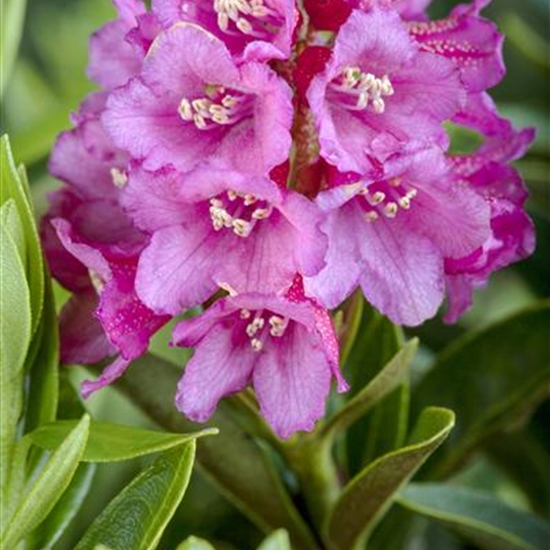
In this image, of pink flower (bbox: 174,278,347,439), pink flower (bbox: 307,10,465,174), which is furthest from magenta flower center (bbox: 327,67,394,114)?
pink flower (bbox: 174,278,347,439)

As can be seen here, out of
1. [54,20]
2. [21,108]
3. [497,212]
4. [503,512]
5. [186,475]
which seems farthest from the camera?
[54,20]

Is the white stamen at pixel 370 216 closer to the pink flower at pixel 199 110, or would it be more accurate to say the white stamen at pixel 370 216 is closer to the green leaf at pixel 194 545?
the pink flower at pixel 199 110

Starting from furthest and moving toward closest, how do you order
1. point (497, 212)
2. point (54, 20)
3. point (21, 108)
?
point (54, 20)
point (21, 108)
point (497, 212)

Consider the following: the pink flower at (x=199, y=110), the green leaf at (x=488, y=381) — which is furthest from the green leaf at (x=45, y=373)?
the green leaf at (x=488, y=381)

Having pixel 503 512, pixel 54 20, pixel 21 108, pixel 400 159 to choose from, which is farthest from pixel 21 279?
pixel 54 20

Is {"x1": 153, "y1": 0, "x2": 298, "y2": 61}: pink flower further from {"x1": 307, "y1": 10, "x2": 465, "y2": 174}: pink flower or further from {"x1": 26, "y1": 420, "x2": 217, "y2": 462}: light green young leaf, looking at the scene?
{"x1": 26, "y1": 420, "x2": 217, "y2": 462}: light green young leaf

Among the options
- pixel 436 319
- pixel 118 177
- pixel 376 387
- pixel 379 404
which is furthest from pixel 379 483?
pixel 436 319

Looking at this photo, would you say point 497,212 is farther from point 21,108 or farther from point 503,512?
point 21,108
